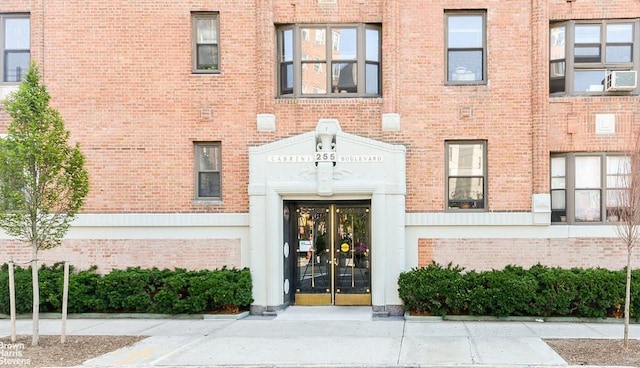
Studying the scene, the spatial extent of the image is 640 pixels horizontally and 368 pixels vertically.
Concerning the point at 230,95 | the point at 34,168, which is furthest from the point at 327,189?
the point at 34,168

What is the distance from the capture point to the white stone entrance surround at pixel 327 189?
11.5 m

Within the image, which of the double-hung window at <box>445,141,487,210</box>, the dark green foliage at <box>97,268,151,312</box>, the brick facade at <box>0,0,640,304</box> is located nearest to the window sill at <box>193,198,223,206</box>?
the brick facade at <box>0,0,640,304</box>

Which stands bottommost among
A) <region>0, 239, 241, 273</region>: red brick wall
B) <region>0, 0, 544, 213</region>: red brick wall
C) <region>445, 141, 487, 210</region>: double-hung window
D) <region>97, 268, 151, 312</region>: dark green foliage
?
<region>97, 268, 151, 312</region>: dark green foliage

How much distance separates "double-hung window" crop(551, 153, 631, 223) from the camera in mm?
11703

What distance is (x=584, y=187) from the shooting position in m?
11.8

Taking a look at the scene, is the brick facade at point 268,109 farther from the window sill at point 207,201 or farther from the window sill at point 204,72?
the window sill at point 204,72

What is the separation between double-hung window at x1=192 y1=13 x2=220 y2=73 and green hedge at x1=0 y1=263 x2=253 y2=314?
4939mm

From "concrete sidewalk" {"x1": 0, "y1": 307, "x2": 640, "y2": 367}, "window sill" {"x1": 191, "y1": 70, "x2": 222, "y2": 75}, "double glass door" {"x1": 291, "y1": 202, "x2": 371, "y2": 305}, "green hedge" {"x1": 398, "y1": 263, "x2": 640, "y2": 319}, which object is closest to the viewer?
"concrete sidewalk" {"x1": 0, "y1": 307, "x2": 640, "y2": 367}

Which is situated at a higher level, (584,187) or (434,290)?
(584,187)

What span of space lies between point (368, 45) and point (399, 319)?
6.39 meters

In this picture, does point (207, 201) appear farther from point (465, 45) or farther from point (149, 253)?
point (465, 45)

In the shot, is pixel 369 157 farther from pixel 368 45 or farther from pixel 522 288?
pixel 522 288

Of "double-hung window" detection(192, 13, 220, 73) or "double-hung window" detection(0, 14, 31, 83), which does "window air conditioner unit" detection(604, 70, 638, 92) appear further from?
"double-hung window" detection(0, 14, 31, 83)

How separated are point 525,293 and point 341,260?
13.7ft
